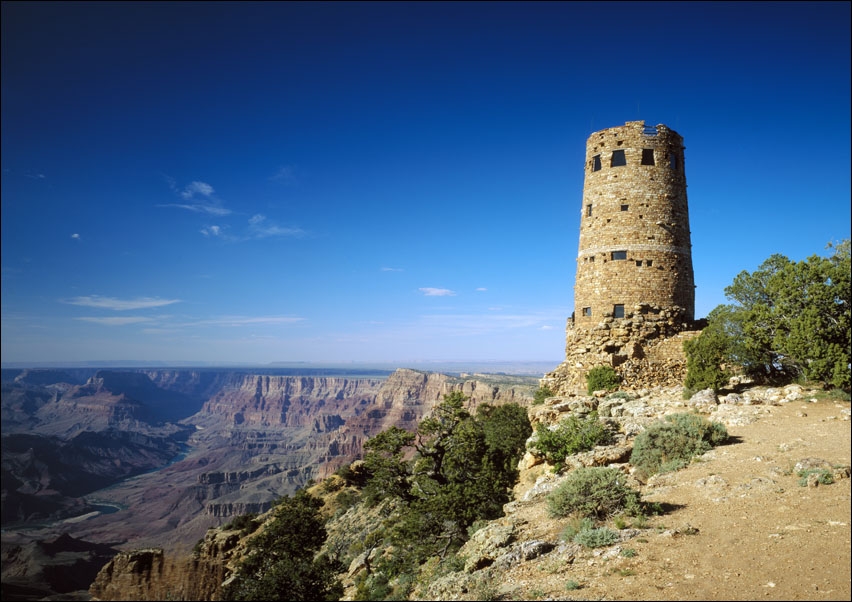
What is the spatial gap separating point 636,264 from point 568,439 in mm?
11902

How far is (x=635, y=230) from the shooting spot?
2309 cm

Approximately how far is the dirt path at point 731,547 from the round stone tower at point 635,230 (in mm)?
12554

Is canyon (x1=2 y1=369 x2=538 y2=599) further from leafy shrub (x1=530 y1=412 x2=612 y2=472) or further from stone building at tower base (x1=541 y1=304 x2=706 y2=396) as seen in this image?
leafy shrub (x1=530 y1=412 x2=612 y2=472)

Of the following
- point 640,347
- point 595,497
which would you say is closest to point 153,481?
point 640,347

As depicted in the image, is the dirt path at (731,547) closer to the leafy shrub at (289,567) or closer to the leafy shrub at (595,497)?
the leafy shrub at (595,497)

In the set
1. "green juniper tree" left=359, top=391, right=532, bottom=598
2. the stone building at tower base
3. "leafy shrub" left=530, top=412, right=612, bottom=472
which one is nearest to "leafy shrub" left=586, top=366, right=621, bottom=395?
the stone building at tower base

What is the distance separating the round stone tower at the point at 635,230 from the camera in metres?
23.0

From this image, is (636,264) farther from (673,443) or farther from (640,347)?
(673,443)

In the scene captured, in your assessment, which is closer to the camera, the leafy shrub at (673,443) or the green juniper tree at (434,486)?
the leafy shrub at (673,443)

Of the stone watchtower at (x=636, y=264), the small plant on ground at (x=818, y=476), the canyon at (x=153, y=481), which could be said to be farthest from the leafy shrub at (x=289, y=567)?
the canyon at (x=153, y=481)

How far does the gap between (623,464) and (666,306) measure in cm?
1277

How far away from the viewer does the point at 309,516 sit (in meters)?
23.1

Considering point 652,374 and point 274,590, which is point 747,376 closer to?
point 652,374

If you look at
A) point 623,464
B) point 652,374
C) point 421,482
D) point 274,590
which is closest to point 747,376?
point 652,374
